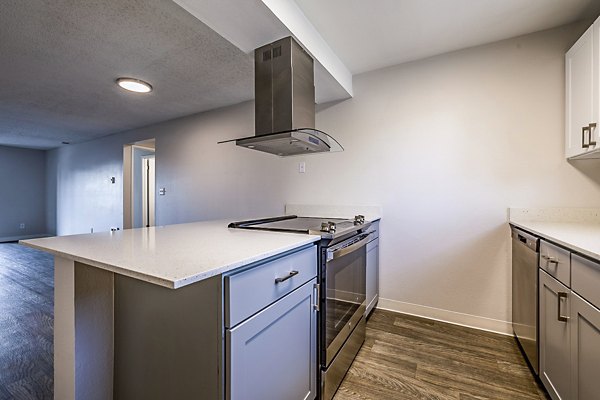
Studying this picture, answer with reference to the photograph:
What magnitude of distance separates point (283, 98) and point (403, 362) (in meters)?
1.86

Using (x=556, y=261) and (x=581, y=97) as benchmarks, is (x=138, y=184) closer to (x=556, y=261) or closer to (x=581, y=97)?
(x=556, y=261)

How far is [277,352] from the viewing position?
102 centimetres

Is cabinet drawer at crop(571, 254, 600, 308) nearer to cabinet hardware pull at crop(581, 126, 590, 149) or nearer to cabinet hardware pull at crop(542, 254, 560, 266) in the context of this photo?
cabinet hardware pull at crop(542, 254, 560, 266)

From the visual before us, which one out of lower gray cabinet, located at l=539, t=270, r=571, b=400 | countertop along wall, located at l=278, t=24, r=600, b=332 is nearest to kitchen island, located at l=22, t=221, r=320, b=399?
lower gray cabinet, located at l=539, t=270, r=571, b=400

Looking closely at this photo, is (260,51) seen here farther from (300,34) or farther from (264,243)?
(264,243)

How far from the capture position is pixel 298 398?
115 cm

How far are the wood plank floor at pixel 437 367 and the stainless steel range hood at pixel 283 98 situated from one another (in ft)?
4.88

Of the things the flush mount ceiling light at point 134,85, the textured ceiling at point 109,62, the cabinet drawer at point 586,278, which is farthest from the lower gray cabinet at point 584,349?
the flush mount ceiling light at point 134,85

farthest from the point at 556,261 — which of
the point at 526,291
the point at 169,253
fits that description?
the point at 169,253

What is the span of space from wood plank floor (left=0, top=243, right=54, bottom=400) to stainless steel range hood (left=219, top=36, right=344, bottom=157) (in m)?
1.81

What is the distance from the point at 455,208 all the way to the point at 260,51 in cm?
195

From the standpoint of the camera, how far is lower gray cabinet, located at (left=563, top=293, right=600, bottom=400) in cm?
96

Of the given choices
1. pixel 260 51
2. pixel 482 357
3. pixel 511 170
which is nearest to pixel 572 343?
pixel 482 357

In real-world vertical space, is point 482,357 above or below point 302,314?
below
